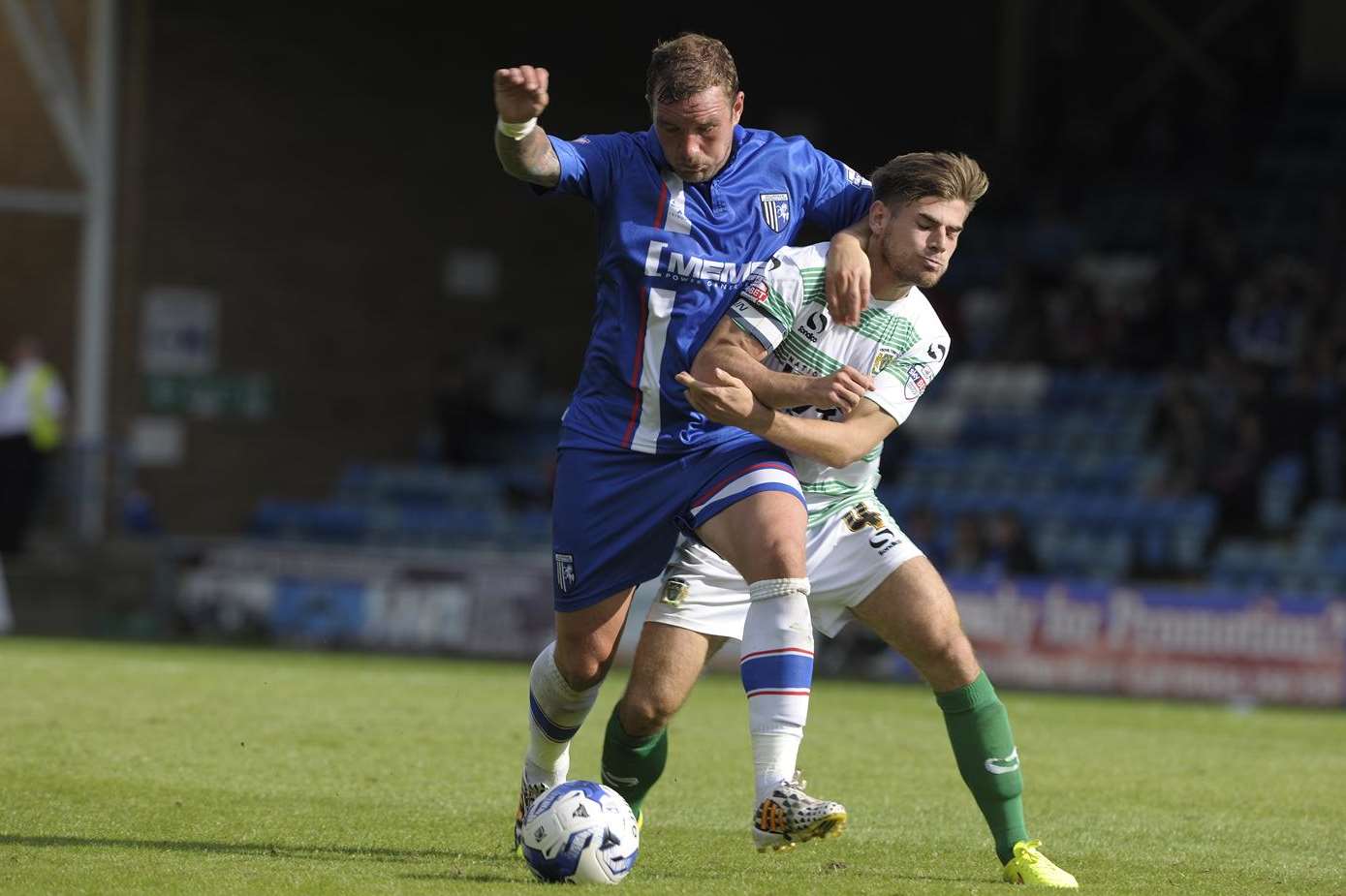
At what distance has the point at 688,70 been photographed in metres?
5.68

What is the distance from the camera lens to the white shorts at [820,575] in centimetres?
579

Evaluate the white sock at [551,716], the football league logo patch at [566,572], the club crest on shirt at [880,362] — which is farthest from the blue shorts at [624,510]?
the club crest on shirt at [880,362]

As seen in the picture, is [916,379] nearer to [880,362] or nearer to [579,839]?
[880,362]

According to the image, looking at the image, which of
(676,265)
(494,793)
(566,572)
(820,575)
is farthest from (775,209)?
(494,793)

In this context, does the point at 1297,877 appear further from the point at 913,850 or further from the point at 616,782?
the point at 616,782

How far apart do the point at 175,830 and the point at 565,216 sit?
57.4 ft

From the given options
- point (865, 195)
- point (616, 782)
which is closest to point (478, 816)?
point (616, 782)

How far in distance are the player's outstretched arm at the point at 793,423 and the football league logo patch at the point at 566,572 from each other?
Result: 0.66 meters

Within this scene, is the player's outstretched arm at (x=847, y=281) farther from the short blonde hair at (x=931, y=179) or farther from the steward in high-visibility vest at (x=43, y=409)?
the steward in high-visibility vest at (x=43, y=409)

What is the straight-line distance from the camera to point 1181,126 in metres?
24.2

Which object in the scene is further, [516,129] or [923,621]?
[923,621]

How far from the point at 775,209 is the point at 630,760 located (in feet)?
5.73

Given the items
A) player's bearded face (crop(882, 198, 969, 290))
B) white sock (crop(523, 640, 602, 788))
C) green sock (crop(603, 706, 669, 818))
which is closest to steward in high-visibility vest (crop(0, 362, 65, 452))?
white sock (crop(523, 640, 602, 788))

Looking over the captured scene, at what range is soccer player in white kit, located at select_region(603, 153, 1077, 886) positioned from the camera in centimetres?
569
